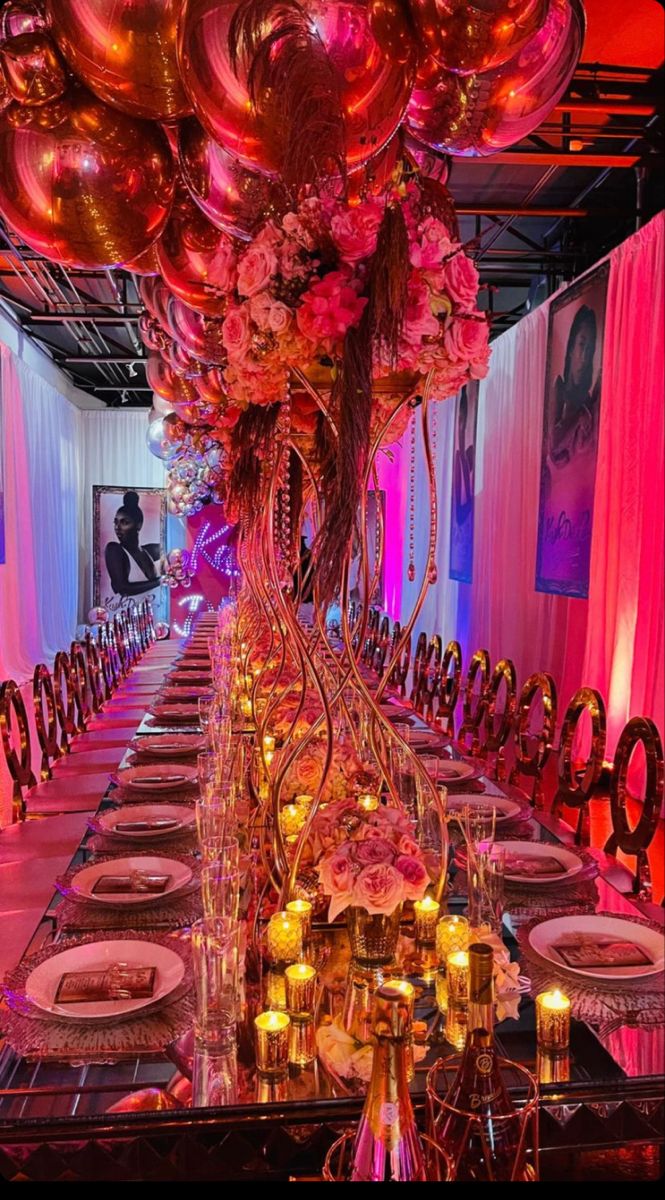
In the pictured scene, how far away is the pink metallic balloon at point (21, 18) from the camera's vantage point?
7.10 feet

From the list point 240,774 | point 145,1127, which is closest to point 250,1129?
point 145,1127

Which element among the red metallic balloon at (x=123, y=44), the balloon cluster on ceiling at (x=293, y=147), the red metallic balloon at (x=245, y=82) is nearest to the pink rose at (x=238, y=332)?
the balloon cluster on ceiling at (x=293, y=147)

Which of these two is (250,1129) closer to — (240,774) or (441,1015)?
(441,1015)

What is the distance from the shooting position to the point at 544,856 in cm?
202

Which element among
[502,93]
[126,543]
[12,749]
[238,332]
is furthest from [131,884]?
[126,543]

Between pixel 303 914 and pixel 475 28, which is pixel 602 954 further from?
pixel 475 28

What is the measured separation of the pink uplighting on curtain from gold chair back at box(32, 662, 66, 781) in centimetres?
330

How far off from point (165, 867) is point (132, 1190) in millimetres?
930

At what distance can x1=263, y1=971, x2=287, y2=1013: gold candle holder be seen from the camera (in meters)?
1.28

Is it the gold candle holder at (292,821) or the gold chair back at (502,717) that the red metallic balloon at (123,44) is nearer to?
the gold candle holder at (292,821)

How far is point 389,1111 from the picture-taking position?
767mm

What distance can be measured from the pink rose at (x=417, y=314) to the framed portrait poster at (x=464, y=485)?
311 inches

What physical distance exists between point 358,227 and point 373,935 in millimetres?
1109

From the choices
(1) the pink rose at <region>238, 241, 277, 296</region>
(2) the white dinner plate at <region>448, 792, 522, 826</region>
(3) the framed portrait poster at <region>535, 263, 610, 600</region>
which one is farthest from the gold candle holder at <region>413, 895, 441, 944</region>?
(3) the framed portrait poster at <region>535, 263, 610, 600</region>
